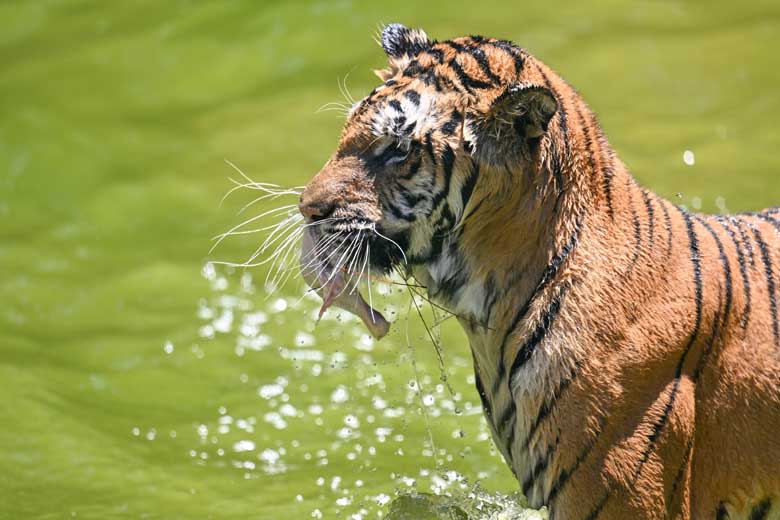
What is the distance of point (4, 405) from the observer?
14.1ft

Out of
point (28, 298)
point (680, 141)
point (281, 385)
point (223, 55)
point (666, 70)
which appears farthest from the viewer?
point (223, 55)

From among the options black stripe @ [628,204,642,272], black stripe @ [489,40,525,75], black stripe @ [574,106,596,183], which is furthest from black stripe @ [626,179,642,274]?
black stripe @ [489,40,525,75]

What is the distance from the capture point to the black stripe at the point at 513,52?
2.58 metres

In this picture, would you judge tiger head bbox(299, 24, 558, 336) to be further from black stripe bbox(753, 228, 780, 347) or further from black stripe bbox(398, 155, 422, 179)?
black stripe bbox(753, 228, 780, 347)

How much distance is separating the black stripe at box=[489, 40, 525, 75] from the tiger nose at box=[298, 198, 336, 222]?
51cm

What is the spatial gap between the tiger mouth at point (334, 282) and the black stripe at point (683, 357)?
0.66 meters

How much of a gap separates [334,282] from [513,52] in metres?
0.66

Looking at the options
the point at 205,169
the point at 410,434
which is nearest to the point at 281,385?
the point at 410,434

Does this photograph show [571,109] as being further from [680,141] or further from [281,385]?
[680,141]

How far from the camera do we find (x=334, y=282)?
2.67 metres

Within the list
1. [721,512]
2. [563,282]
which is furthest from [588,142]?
[721,512]

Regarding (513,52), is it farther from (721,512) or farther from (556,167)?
(721,512)

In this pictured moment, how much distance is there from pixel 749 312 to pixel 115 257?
10.9 ft

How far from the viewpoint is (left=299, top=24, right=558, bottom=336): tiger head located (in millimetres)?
2506
